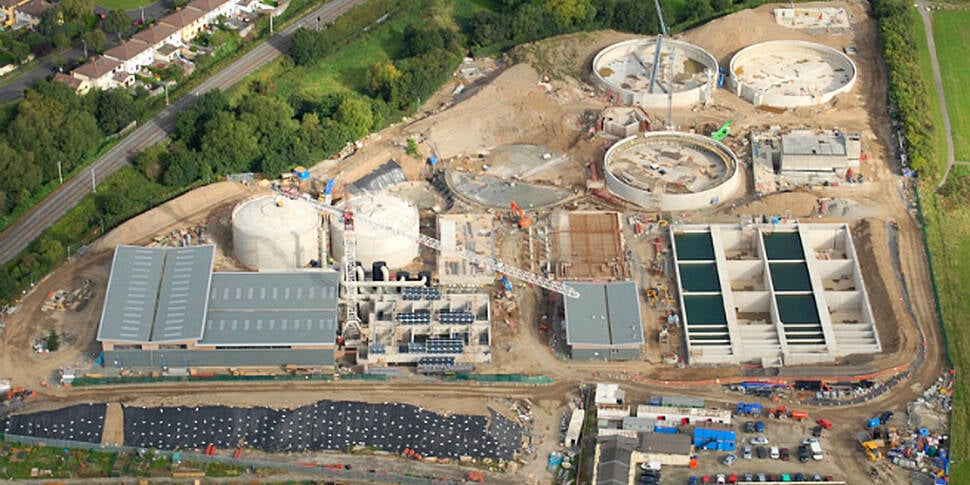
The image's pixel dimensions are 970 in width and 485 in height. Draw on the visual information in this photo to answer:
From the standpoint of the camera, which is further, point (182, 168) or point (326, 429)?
point (182, 168)

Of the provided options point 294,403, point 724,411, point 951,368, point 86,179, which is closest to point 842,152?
point 951,368

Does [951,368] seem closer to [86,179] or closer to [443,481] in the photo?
[443,481]

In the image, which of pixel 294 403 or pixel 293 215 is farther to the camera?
pixel 293 215

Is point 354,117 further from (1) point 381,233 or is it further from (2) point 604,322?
(2) point 604,322

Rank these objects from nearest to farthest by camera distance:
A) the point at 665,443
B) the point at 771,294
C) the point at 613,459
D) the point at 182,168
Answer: the point at 613,459
the point at 665,443
the point at 771,294
the point at 182,168

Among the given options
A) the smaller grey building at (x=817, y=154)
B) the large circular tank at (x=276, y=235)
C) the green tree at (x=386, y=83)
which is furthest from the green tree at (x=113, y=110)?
the smaller grey building at (x=817, y=154)

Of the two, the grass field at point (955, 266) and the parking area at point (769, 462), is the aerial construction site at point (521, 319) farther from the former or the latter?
the grass field at point (955, 266)

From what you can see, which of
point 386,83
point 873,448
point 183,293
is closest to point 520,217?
point 386,83
